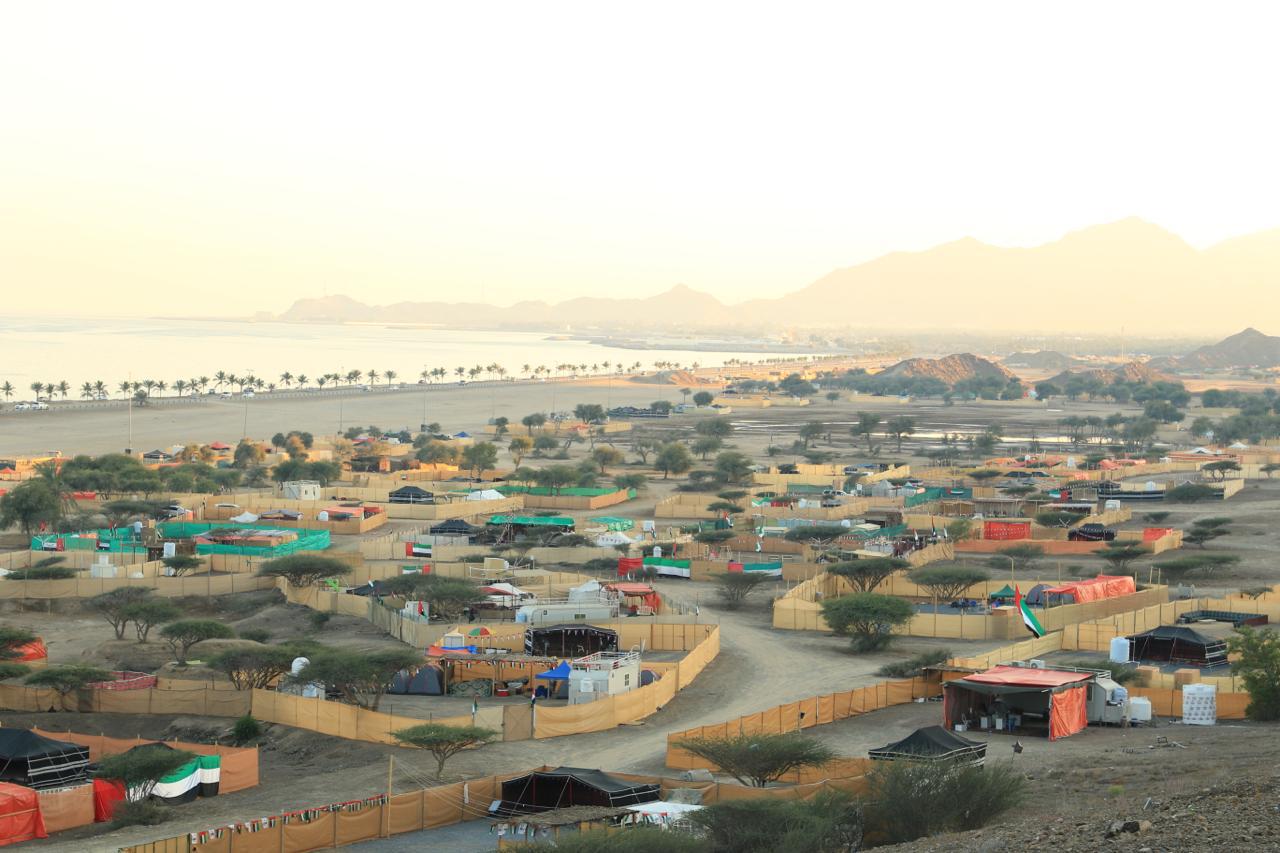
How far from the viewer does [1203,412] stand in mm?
134500

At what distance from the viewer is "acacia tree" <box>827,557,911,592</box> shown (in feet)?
140

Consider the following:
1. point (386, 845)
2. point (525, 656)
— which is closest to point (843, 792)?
point (386, 845)

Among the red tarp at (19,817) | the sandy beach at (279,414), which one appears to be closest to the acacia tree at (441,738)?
the red tarp at (19,817)

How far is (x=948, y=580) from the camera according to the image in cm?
4175

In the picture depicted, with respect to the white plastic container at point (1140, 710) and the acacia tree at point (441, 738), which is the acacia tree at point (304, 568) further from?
the white plastic container at point (1140, 710)

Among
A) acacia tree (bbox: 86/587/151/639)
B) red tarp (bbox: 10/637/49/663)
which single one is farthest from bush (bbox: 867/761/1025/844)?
acacia tree (bbox: 86/587/151/639)

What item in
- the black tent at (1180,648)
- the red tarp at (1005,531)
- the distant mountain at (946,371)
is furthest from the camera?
the distant mountain at (946,371)

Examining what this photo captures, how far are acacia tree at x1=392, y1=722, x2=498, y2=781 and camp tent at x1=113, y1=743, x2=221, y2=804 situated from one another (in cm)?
299

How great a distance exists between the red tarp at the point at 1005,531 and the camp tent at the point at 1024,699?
24628 millimetres

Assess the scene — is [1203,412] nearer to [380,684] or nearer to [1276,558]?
[1276,558]

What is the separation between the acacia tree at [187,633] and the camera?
3450 cm

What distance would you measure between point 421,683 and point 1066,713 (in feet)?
41.8

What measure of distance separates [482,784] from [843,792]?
5633 mm

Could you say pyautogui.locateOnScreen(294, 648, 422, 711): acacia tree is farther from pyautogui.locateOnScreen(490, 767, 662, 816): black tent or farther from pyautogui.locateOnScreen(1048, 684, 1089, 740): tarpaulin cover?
pyautogui.locateOnScreen(1048, 684, 1089, 740): tarpaulin cover
